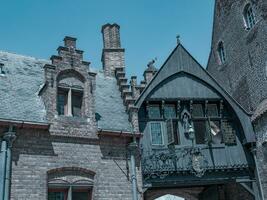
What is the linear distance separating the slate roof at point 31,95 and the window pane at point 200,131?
10.5 ft

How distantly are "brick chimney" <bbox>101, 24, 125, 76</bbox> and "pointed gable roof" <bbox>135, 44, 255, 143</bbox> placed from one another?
1821 mm

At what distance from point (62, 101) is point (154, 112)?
3.89m

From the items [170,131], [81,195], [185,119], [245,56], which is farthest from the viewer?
[245,56]

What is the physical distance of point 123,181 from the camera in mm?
11695

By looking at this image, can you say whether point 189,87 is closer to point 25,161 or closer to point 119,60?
point 119,60

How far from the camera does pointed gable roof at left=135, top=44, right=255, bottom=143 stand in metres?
14.8

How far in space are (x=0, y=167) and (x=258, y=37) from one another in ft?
38.9

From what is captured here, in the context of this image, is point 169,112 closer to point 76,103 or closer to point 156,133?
point 156,133

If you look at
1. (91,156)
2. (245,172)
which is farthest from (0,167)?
(245,172)

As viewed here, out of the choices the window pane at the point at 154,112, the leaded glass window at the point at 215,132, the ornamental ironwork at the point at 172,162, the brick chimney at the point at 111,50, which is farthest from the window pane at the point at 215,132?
the brick chimney at the point at 111,50

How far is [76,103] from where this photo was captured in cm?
1234

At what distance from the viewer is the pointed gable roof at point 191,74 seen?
1475 centimetres

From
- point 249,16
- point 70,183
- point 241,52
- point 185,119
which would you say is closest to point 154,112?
point 185,119

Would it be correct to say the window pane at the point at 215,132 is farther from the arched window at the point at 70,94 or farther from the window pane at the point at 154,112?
the arched window at the point at 70,94
